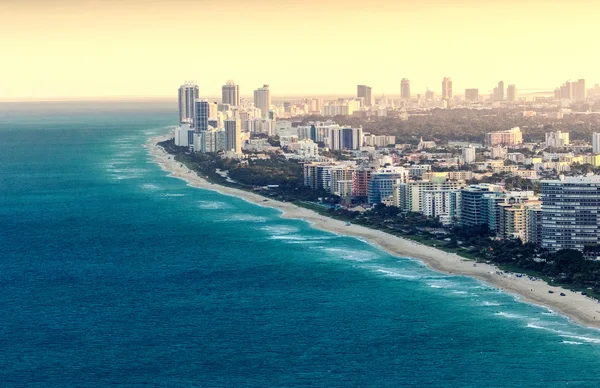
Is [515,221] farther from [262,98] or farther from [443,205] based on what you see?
[262,98]

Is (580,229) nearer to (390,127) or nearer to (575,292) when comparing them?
(575,292)

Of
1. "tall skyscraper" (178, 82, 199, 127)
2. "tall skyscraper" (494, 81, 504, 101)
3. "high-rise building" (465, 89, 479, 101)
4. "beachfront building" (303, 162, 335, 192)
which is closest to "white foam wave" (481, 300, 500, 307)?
"beachfront building" (303, 162, 335, 192)

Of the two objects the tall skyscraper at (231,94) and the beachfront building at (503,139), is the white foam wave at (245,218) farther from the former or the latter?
the tall skyscraper at (231,94)

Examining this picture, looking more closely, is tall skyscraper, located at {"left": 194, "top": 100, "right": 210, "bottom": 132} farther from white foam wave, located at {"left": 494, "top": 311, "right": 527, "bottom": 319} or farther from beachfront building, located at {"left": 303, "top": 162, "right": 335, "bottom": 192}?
white foam wave, located at {"left": 494, "top": 311, "right": 527, "bottom": 319}

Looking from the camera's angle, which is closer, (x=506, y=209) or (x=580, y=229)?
(x=580, y=229)

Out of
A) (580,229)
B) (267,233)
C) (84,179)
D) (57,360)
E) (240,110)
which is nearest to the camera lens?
(57,360)

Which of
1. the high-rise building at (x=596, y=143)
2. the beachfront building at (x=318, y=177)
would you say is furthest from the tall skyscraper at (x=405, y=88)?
the beachfront building at (x=318, y=177)

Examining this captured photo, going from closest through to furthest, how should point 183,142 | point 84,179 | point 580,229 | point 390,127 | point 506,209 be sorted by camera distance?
point 580,229
point 506,209
point 84,179
point 183,142
point 390,127

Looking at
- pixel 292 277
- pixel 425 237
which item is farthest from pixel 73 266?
pixel 425 237
